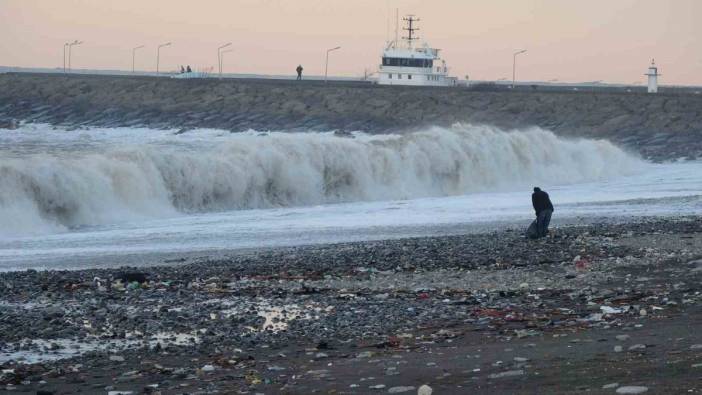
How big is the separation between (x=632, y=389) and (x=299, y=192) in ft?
100

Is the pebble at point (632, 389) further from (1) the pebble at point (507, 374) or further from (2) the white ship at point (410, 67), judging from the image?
(2) the white ship at point (410, 67)

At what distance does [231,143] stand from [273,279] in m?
24.8

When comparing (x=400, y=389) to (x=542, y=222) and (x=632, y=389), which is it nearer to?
(x=632, y=389)

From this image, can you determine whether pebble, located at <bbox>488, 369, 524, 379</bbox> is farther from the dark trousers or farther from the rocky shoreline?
the dark trousers

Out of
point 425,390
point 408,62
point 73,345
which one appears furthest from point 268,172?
point 408,62

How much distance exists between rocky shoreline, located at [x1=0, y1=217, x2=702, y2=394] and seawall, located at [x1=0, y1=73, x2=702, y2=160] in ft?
172

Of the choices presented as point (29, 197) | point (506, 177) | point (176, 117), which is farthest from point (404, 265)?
point (176, 117)

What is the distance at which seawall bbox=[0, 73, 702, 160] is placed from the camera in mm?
76188

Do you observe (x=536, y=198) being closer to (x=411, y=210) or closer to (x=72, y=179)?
(x=411, y=210)

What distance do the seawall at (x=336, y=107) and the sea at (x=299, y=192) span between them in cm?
1879

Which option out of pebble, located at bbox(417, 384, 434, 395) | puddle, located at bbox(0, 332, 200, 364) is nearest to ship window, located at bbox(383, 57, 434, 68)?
puddle, located at bbox(0, 332, 200, 364)

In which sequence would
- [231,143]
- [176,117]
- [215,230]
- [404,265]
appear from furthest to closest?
[176,117], [231,143], [215,230], [404,265]

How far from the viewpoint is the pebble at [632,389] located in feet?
27.7

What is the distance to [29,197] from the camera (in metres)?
29.5
